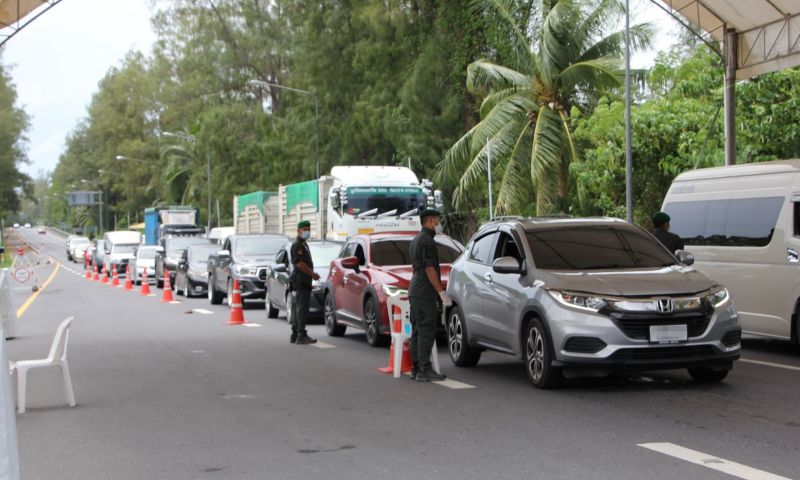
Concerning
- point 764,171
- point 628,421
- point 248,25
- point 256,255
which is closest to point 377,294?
point 764,171

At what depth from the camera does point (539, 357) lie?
1071cm

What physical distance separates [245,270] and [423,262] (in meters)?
14.3

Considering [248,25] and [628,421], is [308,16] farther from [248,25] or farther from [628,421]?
[628,421]

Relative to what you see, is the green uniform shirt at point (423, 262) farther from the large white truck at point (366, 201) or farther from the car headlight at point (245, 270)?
the large white truck at point (366, 201)

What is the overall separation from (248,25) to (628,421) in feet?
182

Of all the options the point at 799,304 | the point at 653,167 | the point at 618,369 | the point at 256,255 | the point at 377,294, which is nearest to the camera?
the point at 618,369

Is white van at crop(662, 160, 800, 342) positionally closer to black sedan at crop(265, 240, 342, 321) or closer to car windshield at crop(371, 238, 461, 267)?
car windshield at crop(371, 238, 461, 267)

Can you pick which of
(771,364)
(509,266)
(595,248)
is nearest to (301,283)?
(509,266)

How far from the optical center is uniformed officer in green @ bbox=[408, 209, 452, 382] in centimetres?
1143

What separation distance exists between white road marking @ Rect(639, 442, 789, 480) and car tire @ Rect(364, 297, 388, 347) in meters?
7.88

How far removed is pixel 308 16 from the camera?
5106 centimetres

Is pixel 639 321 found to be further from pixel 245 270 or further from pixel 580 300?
pixel 245 270

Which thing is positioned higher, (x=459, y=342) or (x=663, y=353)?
(x=663, y=353)

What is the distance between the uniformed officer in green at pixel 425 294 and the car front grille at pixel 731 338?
2.79 m
